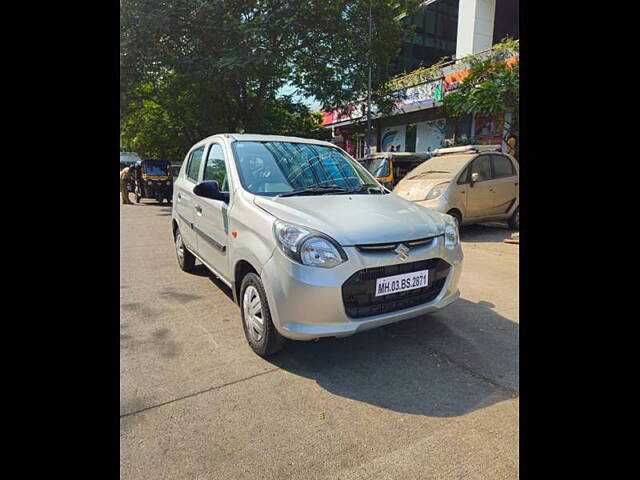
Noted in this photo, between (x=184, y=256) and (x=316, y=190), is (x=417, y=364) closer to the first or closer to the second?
(x=316, y=190)

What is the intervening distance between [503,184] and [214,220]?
6.70m

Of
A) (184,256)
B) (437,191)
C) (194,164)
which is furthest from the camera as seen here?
(437,191)

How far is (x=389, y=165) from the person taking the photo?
449 inches

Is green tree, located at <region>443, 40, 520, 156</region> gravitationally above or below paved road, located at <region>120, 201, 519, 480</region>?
above

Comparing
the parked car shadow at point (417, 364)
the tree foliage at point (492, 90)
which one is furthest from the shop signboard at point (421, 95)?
the parked car shadow at point (417, 364)

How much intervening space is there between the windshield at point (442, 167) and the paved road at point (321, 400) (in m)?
4.44

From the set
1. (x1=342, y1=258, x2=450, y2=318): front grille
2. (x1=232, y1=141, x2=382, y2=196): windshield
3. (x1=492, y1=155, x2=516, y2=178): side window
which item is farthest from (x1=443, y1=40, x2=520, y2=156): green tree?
(x1=342, y1=258, x2=450, y2=318): front grille

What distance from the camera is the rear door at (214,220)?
3.52 meters

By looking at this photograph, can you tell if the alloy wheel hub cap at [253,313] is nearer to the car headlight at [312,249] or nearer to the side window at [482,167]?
the car headlight at [312,249]

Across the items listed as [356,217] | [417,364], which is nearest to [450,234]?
[356,217]

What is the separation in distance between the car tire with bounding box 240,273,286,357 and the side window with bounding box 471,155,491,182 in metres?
6.28

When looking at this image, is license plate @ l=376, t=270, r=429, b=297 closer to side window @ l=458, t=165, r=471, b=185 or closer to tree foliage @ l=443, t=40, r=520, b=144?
side window @ l=458, t=165, r=471, b=185

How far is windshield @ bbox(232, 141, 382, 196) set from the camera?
3424 mm
